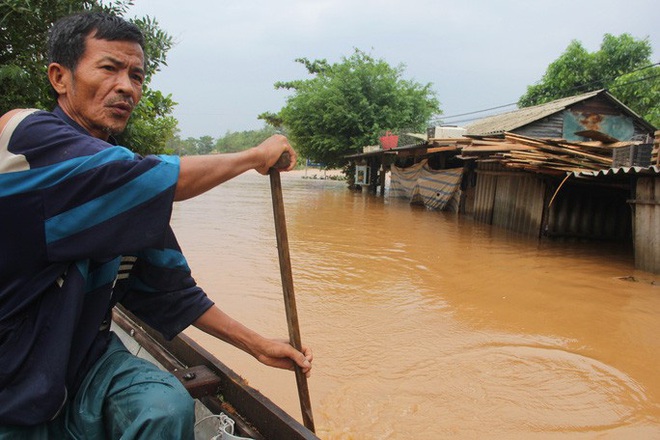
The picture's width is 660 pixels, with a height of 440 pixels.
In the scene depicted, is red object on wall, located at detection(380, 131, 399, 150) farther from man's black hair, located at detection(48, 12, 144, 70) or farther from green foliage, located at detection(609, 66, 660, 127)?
man's black hair, located at detection(48, 12, 144, 70)

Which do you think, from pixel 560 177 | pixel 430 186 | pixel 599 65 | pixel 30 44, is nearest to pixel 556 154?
pixel 560 177

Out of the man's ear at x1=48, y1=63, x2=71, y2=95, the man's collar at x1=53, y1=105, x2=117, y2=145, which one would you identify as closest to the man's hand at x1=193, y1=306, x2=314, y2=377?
the man's collar at x1=53, y1=105, x2=117, y2=145

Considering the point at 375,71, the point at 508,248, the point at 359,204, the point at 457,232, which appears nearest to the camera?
the point at 508,248

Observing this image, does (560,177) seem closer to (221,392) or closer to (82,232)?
(221,392)

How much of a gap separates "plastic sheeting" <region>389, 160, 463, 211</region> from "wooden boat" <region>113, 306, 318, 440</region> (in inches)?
496

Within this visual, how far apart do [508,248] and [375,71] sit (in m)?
17.7

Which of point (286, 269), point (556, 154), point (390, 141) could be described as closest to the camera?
point (286, 269)

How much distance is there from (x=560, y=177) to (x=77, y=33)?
380 inches

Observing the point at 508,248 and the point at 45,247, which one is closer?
the point at 45,247

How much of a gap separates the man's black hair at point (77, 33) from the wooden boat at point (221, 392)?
133 cm

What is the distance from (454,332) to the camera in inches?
182

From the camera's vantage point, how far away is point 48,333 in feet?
3.94

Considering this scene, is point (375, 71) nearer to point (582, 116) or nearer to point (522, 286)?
point (582, 116)

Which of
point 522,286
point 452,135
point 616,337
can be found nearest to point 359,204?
point 452,135
